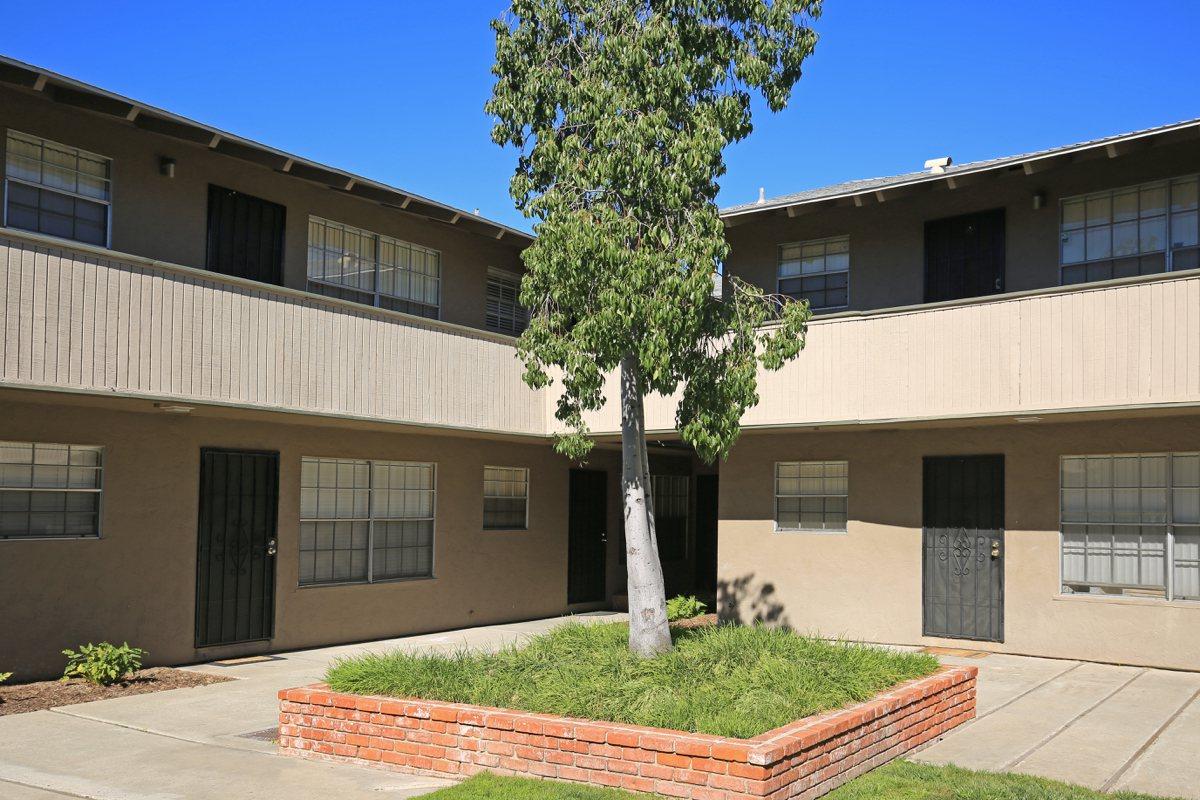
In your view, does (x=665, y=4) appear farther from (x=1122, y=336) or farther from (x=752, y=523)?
(x=752, y=523)

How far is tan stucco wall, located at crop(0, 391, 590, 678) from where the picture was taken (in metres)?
12.0

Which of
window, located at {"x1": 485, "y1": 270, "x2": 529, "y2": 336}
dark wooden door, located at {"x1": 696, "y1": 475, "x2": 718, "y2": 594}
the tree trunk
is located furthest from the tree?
dark wooden door, located at {"x1": 696, "y1": 475, "x2": 718, "y2": 594}

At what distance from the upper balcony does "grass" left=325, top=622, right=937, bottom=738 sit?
167 inches

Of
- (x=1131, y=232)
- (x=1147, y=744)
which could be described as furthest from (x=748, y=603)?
(x=1147, y=744)

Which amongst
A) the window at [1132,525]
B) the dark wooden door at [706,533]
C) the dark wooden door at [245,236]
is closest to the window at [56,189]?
the dark wooden door at [245,236]

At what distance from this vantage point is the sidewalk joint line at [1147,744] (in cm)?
794

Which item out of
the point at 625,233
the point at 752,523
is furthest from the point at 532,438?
the point at 625,233

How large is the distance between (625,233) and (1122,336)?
6526mm

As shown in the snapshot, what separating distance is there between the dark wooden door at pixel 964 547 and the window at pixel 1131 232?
2.90 metres

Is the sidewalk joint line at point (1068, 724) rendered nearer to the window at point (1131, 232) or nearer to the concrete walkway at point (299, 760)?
the concrete walkway at point (299, 760)

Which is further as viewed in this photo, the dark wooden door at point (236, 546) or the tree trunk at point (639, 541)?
the dark wooden door at point (236, 546)

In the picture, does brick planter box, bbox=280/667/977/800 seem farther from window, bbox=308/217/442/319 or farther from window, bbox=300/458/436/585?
window, bbox=308/217/442/319

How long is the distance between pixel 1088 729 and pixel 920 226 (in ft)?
28.0

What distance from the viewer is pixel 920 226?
16.2m
